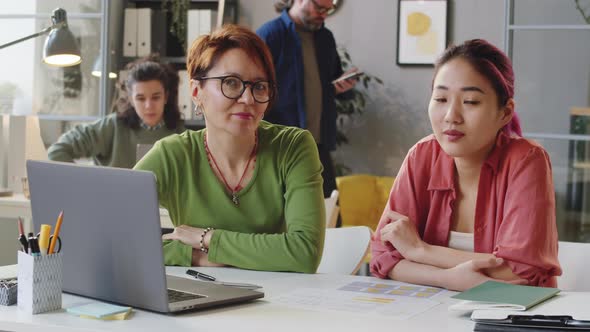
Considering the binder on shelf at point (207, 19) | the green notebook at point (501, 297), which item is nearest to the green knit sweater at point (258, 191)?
the green notebook at point (501, 297)

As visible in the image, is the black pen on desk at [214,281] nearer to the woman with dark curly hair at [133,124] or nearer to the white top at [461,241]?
the white top at [461,241]

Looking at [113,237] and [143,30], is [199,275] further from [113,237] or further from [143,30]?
[143,30]

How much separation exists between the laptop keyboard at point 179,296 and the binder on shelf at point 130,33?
4863mm

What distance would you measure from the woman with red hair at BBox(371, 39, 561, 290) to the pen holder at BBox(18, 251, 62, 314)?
78 centimetres

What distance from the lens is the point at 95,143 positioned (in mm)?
4422

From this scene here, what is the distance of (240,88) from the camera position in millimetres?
2213

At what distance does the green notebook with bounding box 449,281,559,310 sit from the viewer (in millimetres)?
1526

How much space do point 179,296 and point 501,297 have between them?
23.0 inches

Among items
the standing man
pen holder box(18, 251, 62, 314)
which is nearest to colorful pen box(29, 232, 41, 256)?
pen holder box(18, 251, 62, 314)

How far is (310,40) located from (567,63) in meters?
1.69

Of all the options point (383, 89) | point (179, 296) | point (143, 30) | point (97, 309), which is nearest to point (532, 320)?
point (179, 296)

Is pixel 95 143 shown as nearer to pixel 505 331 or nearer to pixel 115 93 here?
pixel 115 93

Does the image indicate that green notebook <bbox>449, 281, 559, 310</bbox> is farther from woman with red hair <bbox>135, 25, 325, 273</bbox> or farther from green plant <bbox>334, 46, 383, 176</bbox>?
green plant <bbox>334, 46, 383, 176</bbox>

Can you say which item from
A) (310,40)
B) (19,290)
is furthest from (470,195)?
(310,40)
